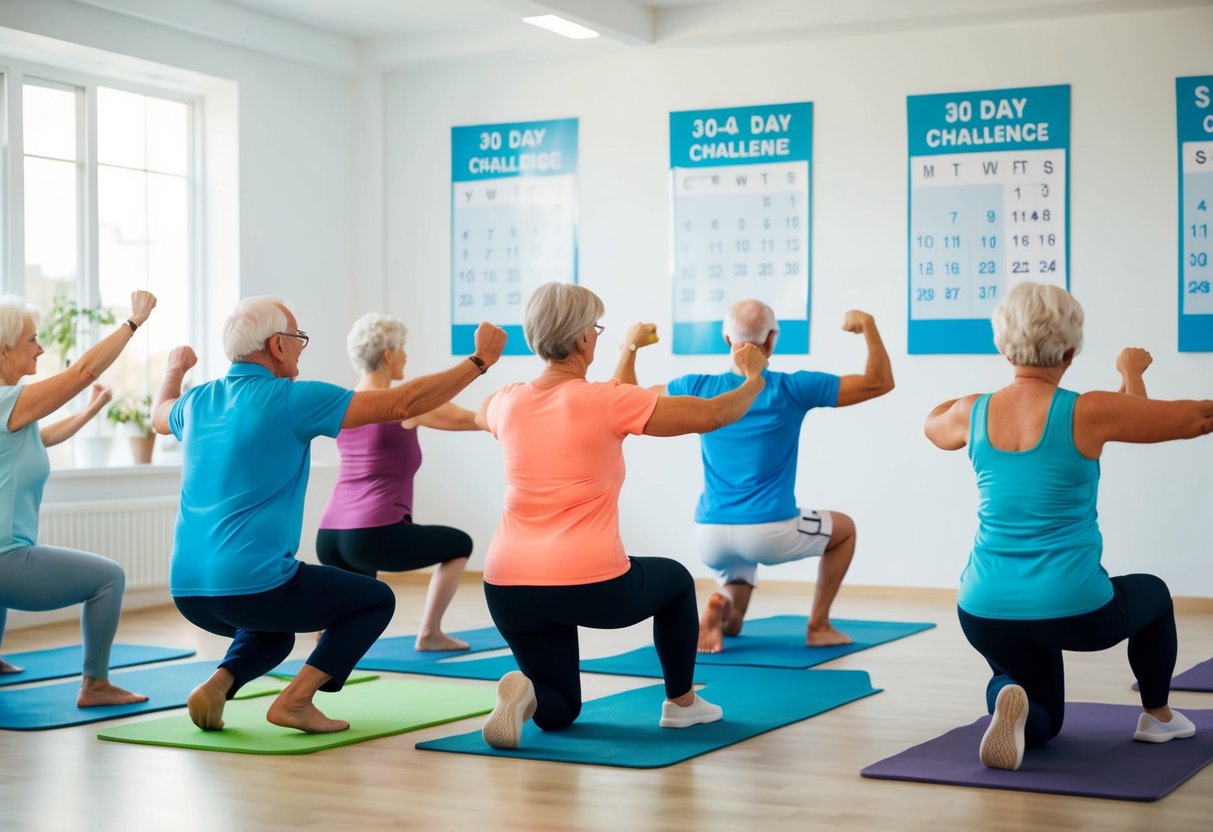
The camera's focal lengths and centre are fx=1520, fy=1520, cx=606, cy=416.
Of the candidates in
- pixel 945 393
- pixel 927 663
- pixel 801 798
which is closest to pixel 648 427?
pixel 801 798

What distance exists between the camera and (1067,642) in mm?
3100

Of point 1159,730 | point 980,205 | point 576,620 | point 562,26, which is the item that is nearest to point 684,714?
point 576,620

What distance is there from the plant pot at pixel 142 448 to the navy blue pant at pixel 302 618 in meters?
2.92

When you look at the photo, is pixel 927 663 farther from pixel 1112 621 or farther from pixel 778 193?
pixel 778 193

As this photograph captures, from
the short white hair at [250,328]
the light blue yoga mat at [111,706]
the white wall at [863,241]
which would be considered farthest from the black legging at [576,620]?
the white wall at [863,241]

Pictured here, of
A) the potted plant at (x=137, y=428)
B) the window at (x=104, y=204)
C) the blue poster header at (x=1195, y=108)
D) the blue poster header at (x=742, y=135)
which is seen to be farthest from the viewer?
the blue poster header at (x=742, y=135)

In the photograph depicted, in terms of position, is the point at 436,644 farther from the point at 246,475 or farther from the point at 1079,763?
the point at 1079,763

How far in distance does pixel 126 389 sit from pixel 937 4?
377 centimetres

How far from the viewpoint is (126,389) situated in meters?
6.60

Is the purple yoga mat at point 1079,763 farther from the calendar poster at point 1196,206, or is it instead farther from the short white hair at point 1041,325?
the calendar poster at point 1196,206

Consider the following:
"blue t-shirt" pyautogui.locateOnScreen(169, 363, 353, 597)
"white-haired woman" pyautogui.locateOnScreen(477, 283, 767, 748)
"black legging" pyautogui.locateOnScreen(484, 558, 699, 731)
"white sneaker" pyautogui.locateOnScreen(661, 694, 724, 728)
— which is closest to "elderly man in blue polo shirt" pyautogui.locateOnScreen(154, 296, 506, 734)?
"blue t-shirt" pyautogui.locateOnScreen(169, 363, 353, 597)

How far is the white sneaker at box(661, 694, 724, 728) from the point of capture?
Answer: 362 cm

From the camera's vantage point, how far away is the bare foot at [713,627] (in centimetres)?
484

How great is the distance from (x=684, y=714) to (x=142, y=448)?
139 inches
